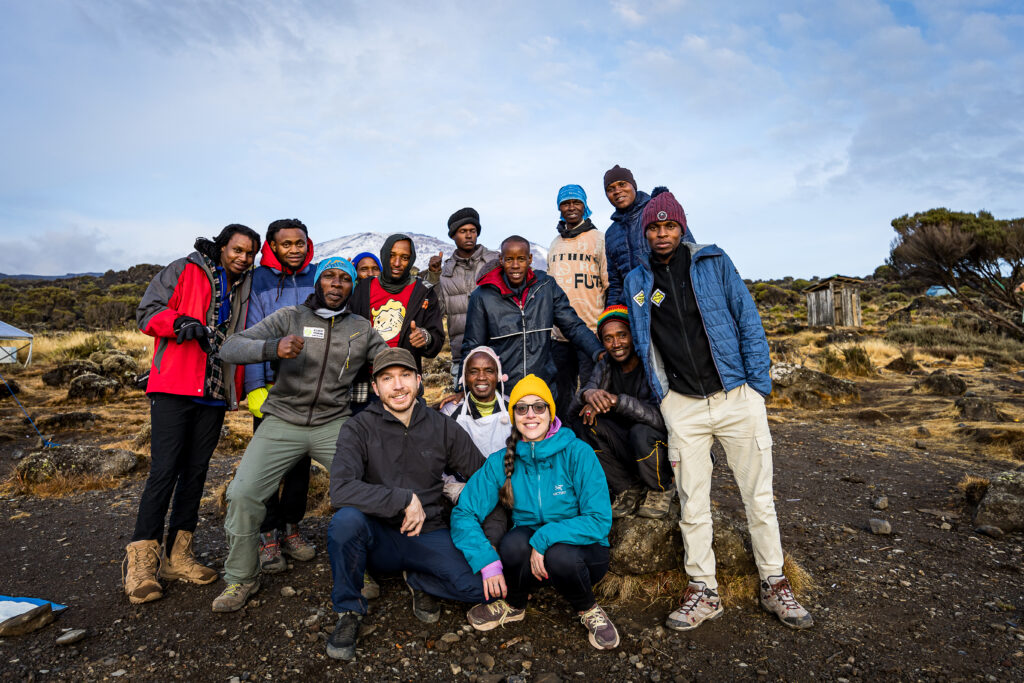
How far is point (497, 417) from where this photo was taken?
4039 millimetres

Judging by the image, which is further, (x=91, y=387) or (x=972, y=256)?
(x=972, y=256)

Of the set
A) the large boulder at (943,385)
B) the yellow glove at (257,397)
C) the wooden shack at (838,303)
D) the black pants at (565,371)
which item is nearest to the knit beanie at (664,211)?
the black pants at (565,371)

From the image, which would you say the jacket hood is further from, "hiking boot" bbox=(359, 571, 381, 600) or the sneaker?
the sneaker

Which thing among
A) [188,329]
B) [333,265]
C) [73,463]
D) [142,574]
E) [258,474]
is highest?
[333,265]

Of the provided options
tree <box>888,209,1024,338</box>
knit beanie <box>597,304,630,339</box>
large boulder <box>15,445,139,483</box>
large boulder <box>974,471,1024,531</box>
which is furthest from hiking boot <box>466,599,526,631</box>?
tree <box>888,209,1024,338</box>

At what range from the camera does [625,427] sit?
4129mm

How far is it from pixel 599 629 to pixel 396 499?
1.35 metres

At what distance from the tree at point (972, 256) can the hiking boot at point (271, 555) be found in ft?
71.6

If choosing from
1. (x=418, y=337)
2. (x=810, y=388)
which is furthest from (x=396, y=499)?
(x=810, y=388)

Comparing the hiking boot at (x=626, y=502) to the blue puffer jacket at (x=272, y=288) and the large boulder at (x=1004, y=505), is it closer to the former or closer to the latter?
the blue puffer jacket at (x=272, y=288)

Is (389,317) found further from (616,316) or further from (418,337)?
(616,316)

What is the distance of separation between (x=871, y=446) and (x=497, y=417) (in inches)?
239

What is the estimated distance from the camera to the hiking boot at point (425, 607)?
11.1 ft

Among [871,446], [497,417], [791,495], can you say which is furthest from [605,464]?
[871,446]
